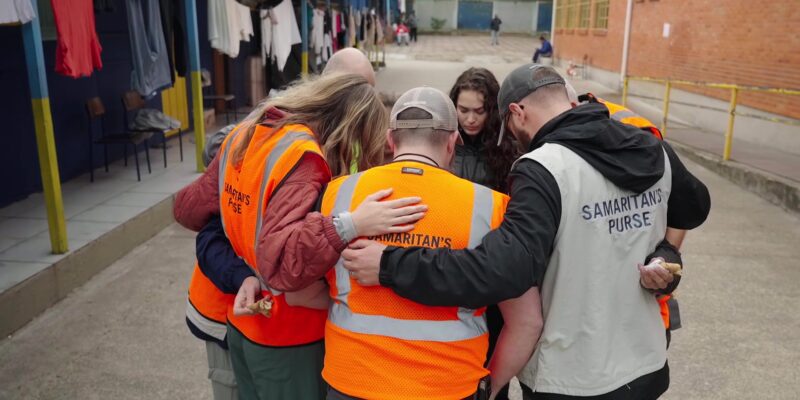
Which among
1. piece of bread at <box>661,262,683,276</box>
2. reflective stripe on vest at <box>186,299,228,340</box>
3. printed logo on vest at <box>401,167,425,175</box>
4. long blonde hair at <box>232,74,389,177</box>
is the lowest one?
reflective stripe on vest at <box>186,299,228,340</box>

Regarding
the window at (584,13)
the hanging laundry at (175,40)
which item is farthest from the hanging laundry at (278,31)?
the window at (584,13)

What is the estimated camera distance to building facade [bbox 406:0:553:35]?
168 ft

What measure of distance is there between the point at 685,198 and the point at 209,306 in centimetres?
164

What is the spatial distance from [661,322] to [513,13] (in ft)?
171

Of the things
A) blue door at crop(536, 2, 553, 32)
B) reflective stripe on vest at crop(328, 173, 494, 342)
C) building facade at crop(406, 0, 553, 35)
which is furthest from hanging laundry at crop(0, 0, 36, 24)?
blue door at crop(536, 2, 553, 32)

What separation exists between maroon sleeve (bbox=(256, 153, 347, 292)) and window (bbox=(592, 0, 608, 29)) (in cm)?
2140

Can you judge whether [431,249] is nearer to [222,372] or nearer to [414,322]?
[414,322]

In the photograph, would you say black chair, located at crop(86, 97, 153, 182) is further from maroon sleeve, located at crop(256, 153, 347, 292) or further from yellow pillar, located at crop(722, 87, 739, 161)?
yellow pillar, located at crop(722, 87, 739, 161)

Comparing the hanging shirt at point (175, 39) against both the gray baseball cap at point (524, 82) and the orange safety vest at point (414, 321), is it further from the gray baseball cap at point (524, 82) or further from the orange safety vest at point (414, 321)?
the orange safety vest at point (414, 321)

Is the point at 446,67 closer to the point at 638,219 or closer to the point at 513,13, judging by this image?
the point at 638,219

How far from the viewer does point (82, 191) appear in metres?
6.96

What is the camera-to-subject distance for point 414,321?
1720mm

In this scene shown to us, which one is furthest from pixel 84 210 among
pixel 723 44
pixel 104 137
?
pixel 723 44

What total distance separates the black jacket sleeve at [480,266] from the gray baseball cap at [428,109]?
0.31 meters
